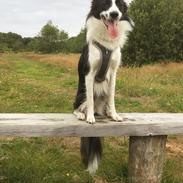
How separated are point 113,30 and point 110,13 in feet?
0.66

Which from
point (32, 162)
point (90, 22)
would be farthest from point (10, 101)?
point (90, 22)

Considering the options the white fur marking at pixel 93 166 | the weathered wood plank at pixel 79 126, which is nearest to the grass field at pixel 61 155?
the white fur marking at pixel 93 166

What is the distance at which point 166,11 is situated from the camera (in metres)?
29.3

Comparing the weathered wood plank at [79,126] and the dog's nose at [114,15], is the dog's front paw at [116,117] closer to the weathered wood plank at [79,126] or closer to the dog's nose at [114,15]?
the weathered wood plank at [79,126]

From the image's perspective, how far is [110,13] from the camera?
413 centimetres

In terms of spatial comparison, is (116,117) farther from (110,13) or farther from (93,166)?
(110,13)

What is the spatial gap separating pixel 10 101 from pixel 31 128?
17.1 feet

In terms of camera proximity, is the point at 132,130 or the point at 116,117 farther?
the point at 116,117

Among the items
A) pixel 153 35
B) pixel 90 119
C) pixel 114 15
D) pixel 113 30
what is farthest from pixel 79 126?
pixel 153 35

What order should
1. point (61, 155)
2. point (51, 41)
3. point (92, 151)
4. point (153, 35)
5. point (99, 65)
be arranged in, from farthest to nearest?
point (51, 41) < point (153, 35) < point (61, 155) < point (92, 151) < point (99, 65)

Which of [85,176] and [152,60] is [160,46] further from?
[85,176]

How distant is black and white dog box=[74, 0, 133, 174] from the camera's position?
13.9ft

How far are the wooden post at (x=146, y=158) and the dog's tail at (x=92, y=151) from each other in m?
0.37

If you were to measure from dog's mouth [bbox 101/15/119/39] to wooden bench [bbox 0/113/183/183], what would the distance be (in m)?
0.87
